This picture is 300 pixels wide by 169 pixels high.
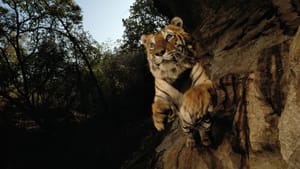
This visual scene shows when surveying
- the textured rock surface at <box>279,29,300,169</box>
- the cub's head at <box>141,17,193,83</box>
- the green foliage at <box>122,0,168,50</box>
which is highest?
the green foliage at <box>122,0,168,50</box>

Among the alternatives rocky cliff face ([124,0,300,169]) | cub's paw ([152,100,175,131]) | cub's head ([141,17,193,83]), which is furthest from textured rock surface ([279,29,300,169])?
cub's paw ([152,100,175,131])

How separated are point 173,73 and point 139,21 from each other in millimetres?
18959

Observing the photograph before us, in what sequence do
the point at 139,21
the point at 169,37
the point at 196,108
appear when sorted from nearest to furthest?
1. the point at 196,108
2. the point at 169,37
3. the point at 139,21

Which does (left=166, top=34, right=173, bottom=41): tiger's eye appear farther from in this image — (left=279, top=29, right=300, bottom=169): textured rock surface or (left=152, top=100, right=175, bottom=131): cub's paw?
(left=279, top=29, right=300, bottom=169): textured rock surface

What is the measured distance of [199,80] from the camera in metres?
3.91

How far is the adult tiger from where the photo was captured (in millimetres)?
3791

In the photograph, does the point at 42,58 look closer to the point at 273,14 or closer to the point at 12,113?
the point at 12,113

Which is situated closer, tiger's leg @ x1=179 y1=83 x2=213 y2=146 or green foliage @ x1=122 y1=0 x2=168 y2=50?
tiger's leg @ x1=179 y1=83 x2=213 y2=146

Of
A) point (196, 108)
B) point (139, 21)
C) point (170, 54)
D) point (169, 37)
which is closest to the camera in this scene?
point (196, 108)

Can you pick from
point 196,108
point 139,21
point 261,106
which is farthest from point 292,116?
point 139,21

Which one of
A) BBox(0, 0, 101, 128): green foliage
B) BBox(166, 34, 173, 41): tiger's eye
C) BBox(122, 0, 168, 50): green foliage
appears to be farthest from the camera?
BBox(122, 0, 168, 50): green foliage

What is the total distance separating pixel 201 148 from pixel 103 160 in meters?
12.0

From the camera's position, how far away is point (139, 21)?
2242 cm

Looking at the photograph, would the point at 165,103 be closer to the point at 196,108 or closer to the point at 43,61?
the point at 196,108
